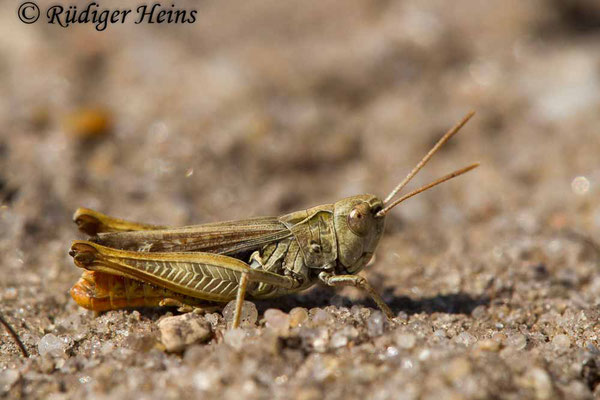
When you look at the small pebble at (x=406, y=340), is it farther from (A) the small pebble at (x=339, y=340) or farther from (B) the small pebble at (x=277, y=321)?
(B) the small pebble at (x=277, y=321)

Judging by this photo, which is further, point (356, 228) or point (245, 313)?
point (356, 228)

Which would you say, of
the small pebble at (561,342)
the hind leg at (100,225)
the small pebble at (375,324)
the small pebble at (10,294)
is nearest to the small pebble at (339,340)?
the small pebble at (375,324)

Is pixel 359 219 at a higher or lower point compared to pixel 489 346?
higher

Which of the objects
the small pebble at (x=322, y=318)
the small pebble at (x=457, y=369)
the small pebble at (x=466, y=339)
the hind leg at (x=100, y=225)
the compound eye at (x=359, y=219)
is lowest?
the small pebble at (x=466, y=339)

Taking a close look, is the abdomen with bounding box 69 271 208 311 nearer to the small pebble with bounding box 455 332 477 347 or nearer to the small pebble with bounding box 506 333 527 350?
the small pebble with bounding box 455 332 477 347

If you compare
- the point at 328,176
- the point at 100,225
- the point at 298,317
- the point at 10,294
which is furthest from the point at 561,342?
the point at 10,294

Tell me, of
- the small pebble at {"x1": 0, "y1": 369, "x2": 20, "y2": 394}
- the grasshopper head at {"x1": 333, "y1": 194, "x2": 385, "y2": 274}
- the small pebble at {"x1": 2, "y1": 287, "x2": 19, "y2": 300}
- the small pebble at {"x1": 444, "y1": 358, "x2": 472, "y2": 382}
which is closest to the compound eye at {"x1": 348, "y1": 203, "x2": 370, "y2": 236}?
the grasshopper head at {"x1": 333, "y1": 194, "x2": 385, "y2": 274}

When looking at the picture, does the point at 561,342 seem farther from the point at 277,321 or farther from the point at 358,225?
the point at 277,321
